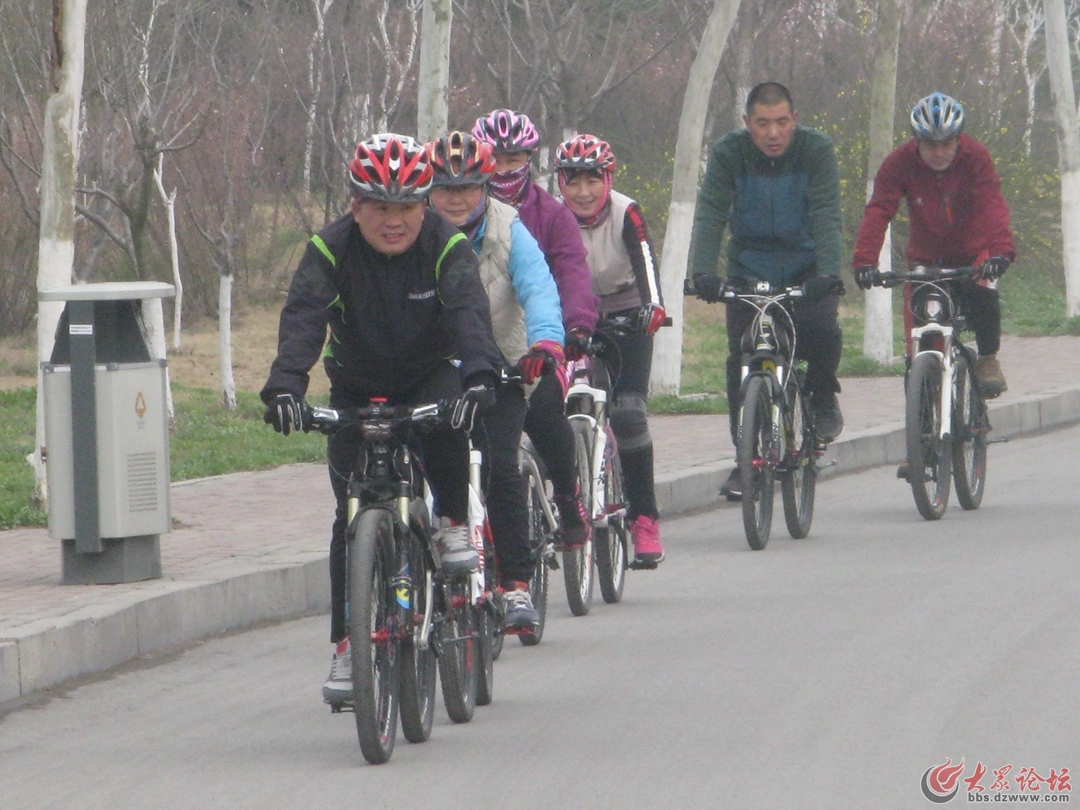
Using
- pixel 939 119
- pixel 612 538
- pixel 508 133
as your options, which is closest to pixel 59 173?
pixel 508 133

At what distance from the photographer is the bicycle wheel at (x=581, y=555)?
747cm

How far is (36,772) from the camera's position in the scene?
532 centimetres

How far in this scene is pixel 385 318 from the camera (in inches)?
216

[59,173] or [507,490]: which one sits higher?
[59,173]

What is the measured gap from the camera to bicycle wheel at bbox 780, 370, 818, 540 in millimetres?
9250

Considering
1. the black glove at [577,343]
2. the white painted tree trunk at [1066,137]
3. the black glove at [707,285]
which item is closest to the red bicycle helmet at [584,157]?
the black glove at [577,343]

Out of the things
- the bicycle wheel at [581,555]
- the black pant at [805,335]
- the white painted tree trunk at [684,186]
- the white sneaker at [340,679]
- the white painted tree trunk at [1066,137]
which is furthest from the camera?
the white painted tree trunk at [1066,137]

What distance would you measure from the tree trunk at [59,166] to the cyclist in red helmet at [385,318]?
4.21 metres

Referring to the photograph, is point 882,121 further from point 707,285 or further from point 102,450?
point 102,450

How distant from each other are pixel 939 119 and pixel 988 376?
1.39 m

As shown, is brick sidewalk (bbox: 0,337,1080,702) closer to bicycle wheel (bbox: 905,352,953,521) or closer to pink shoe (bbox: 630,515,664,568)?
pink shoe (bbox: 630,515,664,568)

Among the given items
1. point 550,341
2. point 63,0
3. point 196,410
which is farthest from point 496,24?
point 550,341

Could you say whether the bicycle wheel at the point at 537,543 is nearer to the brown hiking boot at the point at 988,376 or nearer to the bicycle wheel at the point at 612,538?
the bicycle wheel at the point at 612,538

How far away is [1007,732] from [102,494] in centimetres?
387
